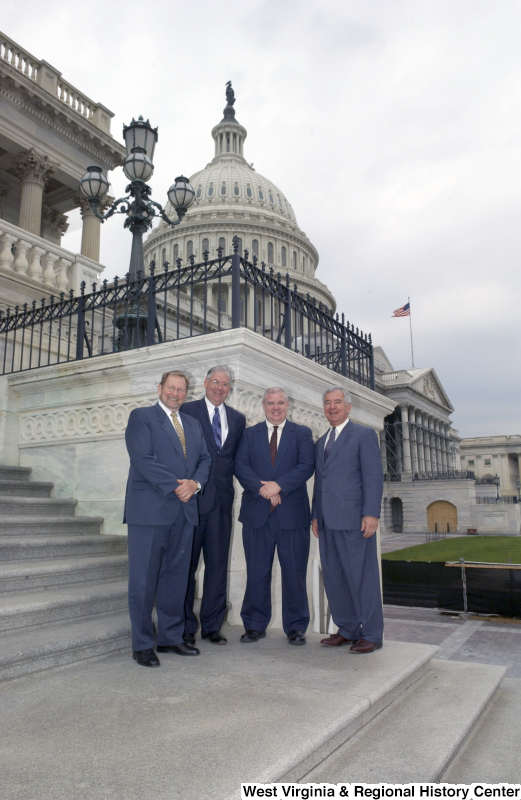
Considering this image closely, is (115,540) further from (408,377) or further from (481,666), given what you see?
(408,377)

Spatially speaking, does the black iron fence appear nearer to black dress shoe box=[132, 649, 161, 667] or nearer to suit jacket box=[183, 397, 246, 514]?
suit jacket box=[183, 397, 246, 514]

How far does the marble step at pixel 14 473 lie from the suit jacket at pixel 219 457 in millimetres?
2939

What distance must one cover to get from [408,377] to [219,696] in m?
71.5

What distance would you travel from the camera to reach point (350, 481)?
4.47 meters

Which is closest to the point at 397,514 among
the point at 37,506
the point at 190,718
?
the point at 37,506

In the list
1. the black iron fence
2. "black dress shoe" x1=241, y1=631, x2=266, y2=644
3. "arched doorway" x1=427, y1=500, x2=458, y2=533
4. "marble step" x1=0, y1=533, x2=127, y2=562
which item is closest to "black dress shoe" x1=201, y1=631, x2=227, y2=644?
"black dress shoe" x1=241, y1=631, x2=266, y2=644

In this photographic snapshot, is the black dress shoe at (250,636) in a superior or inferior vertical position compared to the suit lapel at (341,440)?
inferior

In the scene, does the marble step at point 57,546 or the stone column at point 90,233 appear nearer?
the marble step at point 57,546

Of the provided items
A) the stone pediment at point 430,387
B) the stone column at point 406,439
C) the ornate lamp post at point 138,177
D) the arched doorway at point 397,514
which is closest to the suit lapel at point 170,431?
the ornate lamp post at point 138,177

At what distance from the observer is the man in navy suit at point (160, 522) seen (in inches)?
152

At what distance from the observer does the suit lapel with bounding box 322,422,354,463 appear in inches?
180

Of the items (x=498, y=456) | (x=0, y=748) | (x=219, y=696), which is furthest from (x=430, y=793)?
(x=498, y=456)

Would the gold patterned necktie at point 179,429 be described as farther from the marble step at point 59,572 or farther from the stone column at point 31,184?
the stone column at point 31,184

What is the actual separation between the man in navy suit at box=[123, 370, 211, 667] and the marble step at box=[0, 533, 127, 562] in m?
1.35
